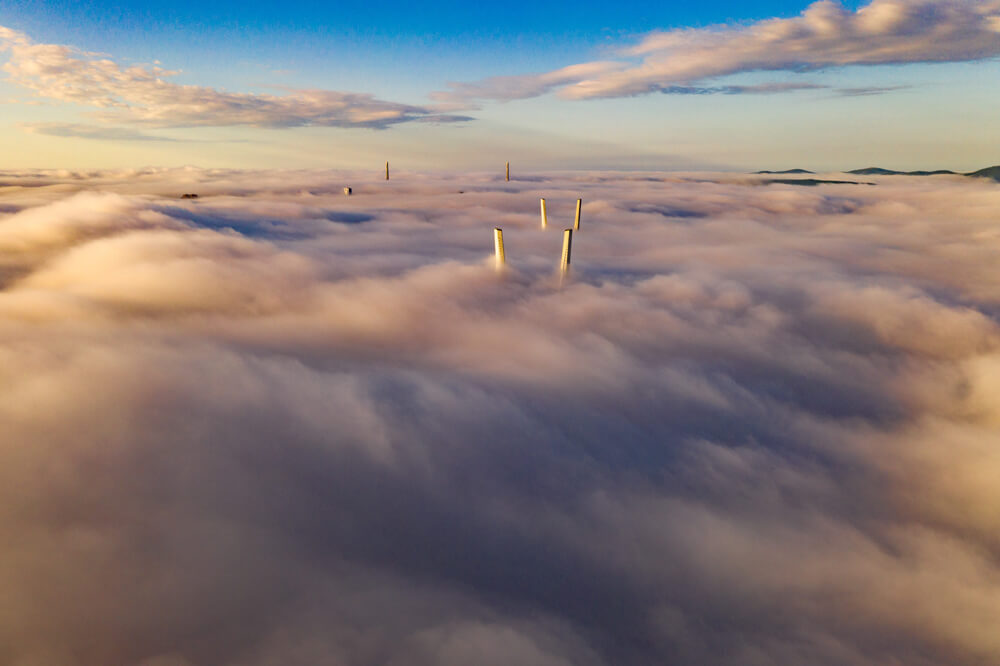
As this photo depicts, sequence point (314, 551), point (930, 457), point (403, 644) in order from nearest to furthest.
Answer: point (403, 644) < point (314, 551) < point (930, 457)

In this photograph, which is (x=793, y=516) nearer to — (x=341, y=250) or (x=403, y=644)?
(x=403, y=644)

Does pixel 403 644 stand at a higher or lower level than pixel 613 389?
higher

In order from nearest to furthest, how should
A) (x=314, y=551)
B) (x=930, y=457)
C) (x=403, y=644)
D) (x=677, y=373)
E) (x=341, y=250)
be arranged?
(x=403, y=644) → (x=314, y=551) → (x=930, y=457) → (x=677, y=373) → (x=341, y=250)

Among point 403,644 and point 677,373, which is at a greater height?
point 403,644

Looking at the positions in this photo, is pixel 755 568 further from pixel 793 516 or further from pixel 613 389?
pixel 613 389

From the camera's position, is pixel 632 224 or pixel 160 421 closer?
pixel 160 421

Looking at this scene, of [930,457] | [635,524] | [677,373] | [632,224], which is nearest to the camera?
[635,524]

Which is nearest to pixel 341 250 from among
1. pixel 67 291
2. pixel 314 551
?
pixel 67 291

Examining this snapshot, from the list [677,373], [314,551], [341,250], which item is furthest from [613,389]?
[341,250]

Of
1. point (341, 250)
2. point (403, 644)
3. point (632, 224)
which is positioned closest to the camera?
point (403, 644)
